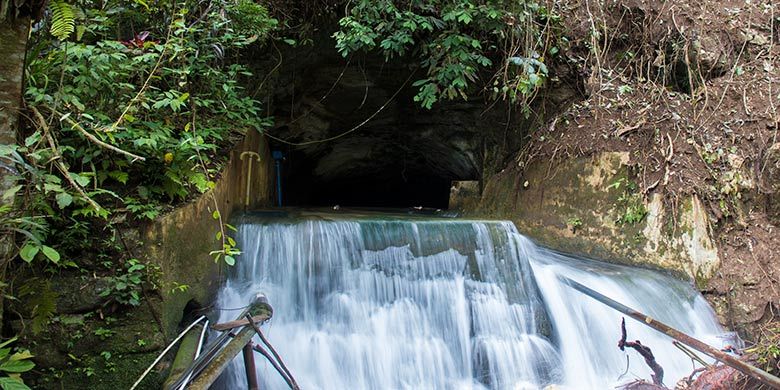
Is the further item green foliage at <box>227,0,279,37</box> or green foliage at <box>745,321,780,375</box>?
green foliage at <box>227,0,279,37</box>

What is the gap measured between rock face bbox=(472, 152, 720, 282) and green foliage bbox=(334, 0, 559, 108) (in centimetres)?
119

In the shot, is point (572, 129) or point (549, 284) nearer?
point (549, 284)

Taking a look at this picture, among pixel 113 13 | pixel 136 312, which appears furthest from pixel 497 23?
pixel 136 312

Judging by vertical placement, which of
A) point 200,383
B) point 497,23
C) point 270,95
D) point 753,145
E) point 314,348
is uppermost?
point 497,23

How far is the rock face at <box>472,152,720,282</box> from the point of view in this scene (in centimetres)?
480

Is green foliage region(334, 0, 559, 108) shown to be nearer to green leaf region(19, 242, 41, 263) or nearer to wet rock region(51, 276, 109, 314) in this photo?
wet rock region(51, 276, 109, 314)

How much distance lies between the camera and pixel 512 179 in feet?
21.0

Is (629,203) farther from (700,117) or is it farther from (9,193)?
(9,193)

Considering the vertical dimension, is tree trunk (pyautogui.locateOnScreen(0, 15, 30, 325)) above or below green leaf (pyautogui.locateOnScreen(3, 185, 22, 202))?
above

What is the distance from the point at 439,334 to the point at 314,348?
1.10 meters

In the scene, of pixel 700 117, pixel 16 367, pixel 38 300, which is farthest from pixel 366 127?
pixel 16 367

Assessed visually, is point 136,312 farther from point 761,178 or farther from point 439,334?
point 761,178

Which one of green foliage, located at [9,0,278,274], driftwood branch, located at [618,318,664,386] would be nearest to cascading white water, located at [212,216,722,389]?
driftwood branch, located at [618,318,664,386]

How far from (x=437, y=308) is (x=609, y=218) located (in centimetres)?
236
